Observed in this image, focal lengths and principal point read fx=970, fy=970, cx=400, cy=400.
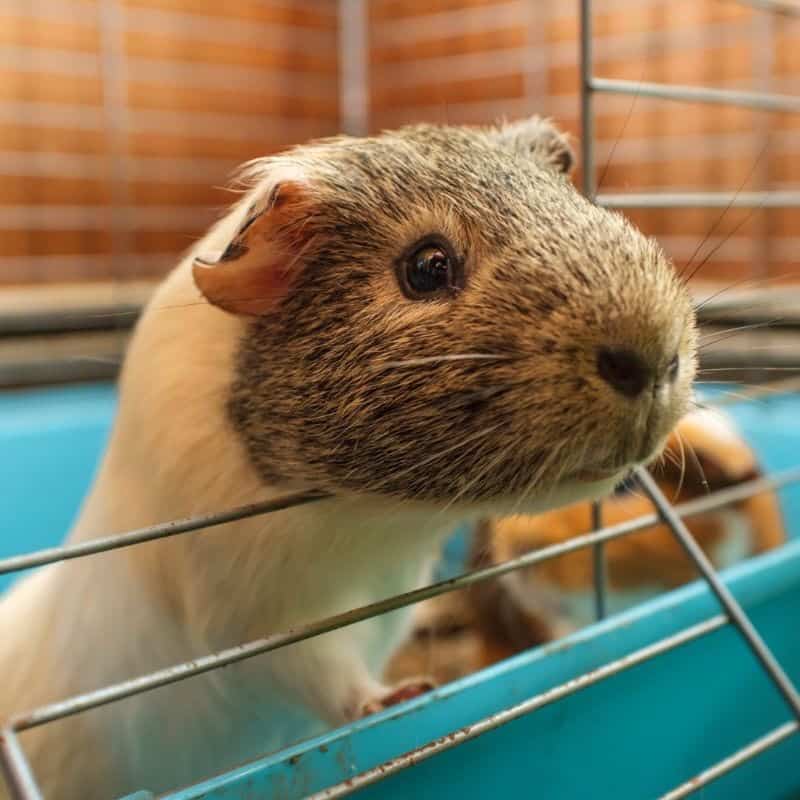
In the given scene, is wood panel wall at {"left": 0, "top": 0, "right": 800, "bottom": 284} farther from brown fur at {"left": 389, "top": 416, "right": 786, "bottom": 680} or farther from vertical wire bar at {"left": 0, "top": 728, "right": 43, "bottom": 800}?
vertical wire bar at {"left": 0, "top": 728, "right": 43, "bottom": 800}

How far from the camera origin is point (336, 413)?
2.22ft

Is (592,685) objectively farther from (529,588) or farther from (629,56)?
(629,56)

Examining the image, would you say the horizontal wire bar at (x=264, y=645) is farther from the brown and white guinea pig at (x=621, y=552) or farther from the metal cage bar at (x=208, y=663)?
the brown and white guinea pig at (x=621, y=552)

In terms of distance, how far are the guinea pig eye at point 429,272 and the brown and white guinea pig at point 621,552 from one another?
65 centimetres

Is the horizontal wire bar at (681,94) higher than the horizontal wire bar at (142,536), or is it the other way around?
the horizontal wire bar at (681,94)

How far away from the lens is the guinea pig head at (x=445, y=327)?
1.94 ft

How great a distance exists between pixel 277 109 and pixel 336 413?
274 cm

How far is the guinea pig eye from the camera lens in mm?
668

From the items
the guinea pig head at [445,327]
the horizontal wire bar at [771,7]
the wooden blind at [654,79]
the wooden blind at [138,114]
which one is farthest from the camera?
the wooden blind at [138,114]

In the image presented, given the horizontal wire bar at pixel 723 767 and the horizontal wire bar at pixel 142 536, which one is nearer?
the horizontal wire bar at pixel 142 536

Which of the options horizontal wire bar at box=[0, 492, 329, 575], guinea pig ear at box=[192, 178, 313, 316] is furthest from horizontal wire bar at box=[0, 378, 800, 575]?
guinea pig ear at box=[192, 178, 313, 316]

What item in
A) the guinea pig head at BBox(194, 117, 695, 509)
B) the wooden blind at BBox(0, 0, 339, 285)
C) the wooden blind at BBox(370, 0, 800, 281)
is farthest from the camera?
the wooden blind at BBox(0, 0, 339, 285)

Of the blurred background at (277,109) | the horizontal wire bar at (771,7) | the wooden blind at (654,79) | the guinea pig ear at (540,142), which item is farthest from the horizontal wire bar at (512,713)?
the wooden blind at (654,79)

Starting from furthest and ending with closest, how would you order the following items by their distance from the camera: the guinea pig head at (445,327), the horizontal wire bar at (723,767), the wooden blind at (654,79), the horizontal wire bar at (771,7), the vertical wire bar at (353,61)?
1. the vertical wire bar at (353,61)
2. the wooden blind at (654,79)
3. the horizontal wire bar at (771,7)
4. the horizontal wire bar at (723,767)
5. the guinea pig head at (445,327)
